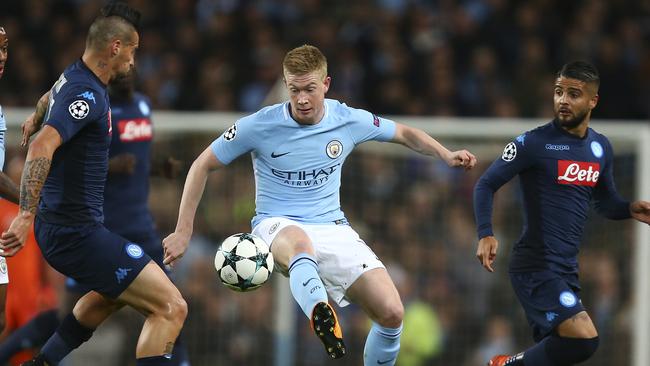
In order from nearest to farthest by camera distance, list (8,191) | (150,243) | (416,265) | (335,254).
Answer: (8,191) < (335,254) < (150,243) < (416,265)

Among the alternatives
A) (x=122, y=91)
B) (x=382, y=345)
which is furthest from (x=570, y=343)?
(x=122, y=91)

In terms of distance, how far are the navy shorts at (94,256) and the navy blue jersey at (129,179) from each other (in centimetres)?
158

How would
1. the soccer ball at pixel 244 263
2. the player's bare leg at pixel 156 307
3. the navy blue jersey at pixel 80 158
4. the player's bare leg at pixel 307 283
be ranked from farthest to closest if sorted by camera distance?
1. the soccer ball at pixel 244 263
2. the player's bare leg at pixel 156 307
3. the navy blue jersey at pixel 80 158
4. the player's bare leg at pixel 307 283

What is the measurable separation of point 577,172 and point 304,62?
1783mm

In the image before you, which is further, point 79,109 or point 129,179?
point 129,179

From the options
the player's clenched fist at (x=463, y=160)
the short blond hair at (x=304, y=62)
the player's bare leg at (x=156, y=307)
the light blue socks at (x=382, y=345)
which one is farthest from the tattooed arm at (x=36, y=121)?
the player's clenched fist at (x=463, y=160)

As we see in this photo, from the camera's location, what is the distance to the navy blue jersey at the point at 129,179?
332 inches

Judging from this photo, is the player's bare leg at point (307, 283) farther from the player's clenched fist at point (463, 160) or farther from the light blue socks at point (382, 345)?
the player's clenched fist at point (463, 160)

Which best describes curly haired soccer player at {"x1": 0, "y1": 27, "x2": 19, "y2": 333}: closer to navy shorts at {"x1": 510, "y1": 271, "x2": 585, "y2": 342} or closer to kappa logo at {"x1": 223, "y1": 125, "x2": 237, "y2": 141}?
kappa logo at {"x1": 223, "y1": 125, "x2": 237, "y2": 141}

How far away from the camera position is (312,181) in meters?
7.49

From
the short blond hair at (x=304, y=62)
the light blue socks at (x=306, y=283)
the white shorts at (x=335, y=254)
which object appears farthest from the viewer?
the white shorts at (x=335, y=254)

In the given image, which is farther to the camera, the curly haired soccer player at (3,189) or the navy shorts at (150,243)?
the navy shorts at (150,243)

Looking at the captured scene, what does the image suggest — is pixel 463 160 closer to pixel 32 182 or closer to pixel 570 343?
pixel 570 343

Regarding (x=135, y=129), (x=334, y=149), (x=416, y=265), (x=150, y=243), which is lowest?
(x=416, y=265)
